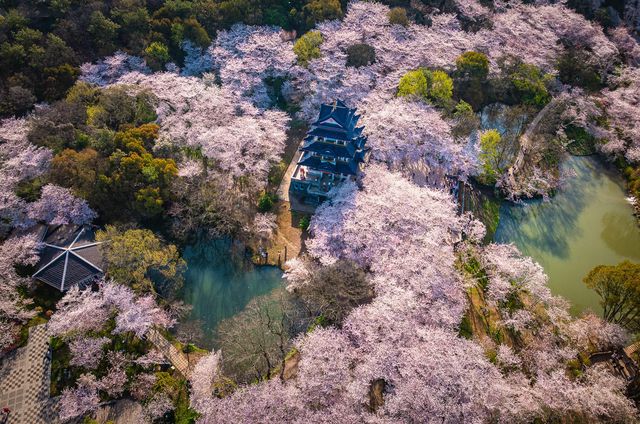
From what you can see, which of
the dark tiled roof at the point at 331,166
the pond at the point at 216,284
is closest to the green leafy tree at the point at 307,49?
the dark tiled roof at the point at 331,166

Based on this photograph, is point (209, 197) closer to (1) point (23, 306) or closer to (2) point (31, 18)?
(1) point (23, 306)

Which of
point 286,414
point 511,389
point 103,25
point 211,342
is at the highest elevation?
point 103,25

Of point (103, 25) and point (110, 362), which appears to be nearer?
point (110, 362)

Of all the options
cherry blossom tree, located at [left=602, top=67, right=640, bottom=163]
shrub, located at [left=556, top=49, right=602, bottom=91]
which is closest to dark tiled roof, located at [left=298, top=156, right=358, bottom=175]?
cherry blossom tree, located at [left=602, top=67, right=640, bottom=163]

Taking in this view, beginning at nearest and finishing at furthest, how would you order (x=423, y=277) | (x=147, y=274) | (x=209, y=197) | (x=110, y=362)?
(x=110, y=362), (x=423, y=277), (x=147, y=274), (x=209, y=197)

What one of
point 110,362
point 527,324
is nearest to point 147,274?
point 110,362

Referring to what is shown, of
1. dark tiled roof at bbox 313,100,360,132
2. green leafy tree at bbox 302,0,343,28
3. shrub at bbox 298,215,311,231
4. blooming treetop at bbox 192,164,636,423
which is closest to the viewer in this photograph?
blooming treetop at bbox 192,164,636,423

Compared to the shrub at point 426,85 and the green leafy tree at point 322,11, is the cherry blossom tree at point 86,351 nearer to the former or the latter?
the shrub at point 426,85

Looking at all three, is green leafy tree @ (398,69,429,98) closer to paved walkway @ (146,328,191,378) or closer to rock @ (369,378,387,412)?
rock @ (369,378,387,412)
